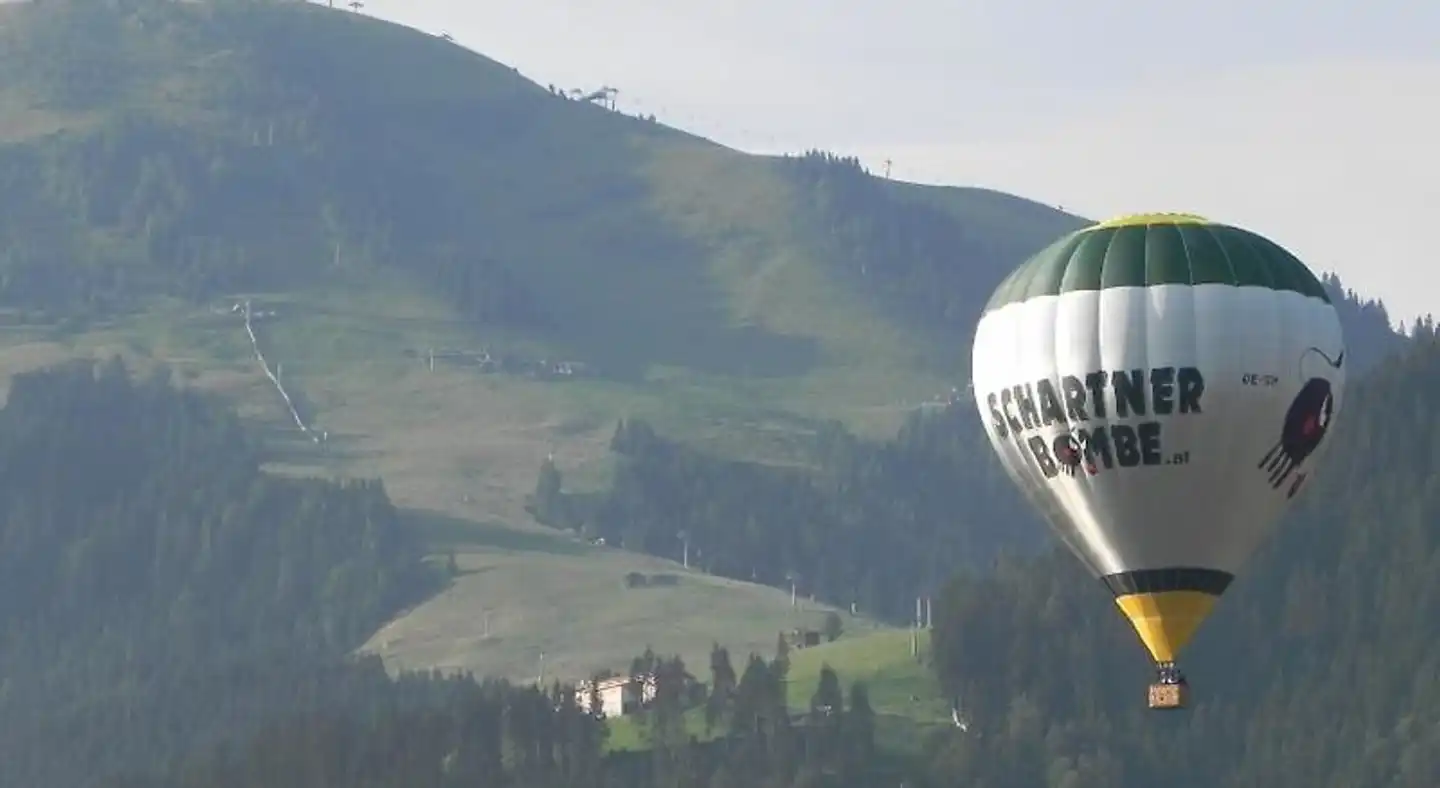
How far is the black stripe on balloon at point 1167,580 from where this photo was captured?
82812 mm

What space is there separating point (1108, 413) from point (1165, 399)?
1.28 meters

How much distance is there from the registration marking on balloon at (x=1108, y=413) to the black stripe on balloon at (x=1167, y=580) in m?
2.31

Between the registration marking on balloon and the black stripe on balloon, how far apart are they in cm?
231

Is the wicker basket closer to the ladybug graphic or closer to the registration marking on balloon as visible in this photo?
the registration marking on balloon

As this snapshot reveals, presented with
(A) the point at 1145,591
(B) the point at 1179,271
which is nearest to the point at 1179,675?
(A) the point at 1145,591

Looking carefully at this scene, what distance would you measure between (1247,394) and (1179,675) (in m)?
6.77

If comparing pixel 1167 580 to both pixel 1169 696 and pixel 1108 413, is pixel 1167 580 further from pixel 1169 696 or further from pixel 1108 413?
pixel 1169 696

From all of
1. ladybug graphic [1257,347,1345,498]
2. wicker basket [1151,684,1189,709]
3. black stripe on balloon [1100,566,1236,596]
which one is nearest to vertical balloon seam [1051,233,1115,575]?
black stripe on balloon [1100,566,1236,596]

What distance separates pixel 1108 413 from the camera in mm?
83250

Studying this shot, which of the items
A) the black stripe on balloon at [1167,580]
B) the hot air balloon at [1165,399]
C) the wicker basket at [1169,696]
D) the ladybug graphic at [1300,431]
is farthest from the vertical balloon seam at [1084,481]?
the wicker basket at [1169,696]

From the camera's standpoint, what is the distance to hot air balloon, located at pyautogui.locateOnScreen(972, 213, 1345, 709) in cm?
8281

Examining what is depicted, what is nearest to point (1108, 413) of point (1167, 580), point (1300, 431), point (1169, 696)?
point (1167, 580)

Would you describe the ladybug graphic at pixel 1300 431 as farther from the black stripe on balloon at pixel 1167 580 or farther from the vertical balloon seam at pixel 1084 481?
the vertical balloon seam at pixel 1084 481

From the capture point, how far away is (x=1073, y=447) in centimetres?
8388
